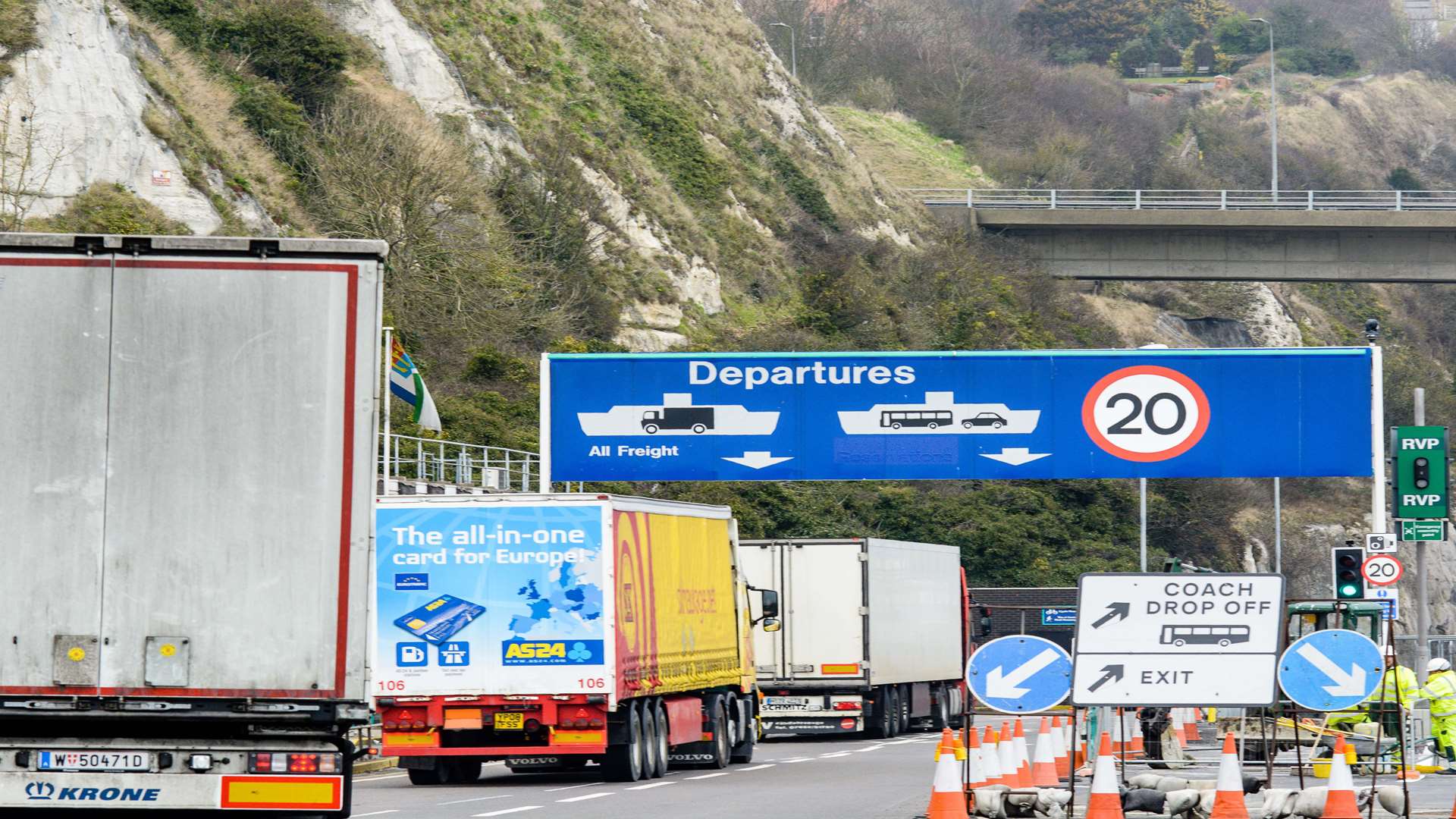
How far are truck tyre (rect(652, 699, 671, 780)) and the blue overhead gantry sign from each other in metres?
3.87

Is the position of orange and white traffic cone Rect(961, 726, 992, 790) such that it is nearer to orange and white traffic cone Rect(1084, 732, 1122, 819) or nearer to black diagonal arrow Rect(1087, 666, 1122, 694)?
black diagonal arrow Rect(1087, 666, 1122, 694)

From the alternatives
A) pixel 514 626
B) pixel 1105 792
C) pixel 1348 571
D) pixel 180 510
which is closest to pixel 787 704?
pixel 1348 571

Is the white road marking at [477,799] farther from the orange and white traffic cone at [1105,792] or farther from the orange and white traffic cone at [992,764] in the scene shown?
the orange and white traffic cone at [1105,792]

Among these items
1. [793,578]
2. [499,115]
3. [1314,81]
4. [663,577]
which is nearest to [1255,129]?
[1314,81]

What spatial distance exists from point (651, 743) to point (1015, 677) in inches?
349

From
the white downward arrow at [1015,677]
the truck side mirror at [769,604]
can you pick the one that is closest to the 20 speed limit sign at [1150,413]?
the truck side mirror at [769,604]

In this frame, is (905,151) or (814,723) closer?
(814,723)

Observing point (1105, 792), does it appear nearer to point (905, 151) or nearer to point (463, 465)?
point (463, 465)

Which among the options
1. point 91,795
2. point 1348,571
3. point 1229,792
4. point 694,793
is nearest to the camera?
point 91,795

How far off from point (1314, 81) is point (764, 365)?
145 m

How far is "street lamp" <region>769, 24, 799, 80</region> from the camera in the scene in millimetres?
116500

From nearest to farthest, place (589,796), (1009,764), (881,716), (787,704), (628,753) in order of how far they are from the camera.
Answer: (1009,764) < (589,796) < (628,753) < (787,704) < (881,716)

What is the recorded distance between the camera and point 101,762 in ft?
37.5

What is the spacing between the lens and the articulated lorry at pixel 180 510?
11297mm
